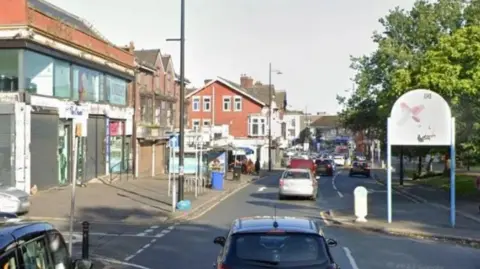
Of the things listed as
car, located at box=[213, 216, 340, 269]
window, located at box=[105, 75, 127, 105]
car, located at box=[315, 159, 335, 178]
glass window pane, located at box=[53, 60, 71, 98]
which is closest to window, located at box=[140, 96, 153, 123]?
window, located at box=[105, 75, 127, 105]

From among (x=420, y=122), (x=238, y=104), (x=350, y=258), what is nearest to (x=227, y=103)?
(x=238, y=104)

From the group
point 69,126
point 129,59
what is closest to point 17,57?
point 69,126

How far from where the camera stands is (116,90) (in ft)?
136

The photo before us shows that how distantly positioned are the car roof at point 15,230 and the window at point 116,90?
33577 mm

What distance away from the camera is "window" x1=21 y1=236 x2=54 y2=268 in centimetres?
556

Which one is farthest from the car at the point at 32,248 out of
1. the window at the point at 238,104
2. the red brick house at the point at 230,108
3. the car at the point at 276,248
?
the window at the point at 238,104

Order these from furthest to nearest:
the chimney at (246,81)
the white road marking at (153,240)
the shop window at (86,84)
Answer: the chimney at (246,81), the shop window at (86,84), the white road marking at (153,240)

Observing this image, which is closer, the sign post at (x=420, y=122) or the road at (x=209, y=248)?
the road at (x=209, y=248)

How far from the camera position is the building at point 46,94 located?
27.9 meters

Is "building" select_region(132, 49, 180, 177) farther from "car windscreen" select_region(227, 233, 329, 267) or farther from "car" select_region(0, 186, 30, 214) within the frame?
"car windscreen" select_region(227, 233, 329, 267)

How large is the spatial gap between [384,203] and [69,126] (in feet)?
50.3

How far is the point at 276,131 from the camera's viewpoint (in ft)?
311

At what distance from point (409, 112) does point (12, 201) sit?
12914mm

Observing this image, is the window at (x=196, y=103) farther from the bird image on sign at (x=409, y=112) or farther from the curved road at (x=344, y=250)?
the bird image on sign at (x=409, y=112)
